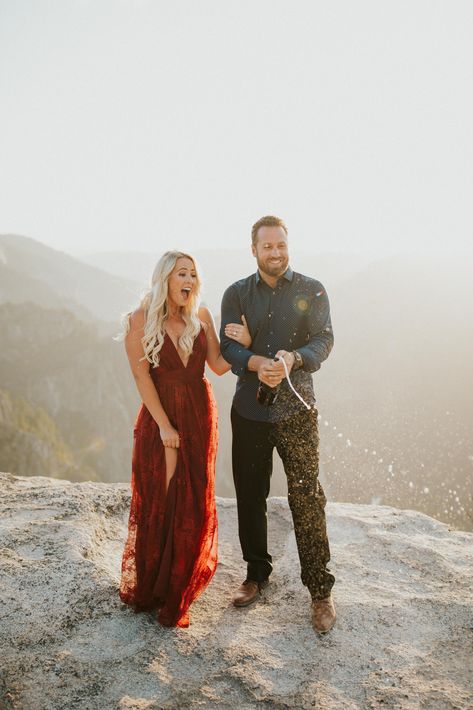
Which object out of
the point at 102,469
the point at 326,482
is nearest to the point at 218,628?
the point at 326,482

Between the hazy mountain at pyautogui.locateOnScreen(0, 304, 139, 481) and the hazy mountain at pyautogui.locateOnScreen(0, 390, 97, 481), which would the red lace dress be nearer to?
the hazy mountain at pyautogui.locateOnScreen(0, 390, 97, 481)

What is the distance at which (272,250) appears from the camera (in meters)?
3.25

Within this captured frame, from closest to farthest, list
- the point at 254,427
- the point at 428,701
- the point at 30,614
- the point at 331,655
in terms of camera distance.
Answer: the point at 428,701 → the point at 331,655 → the point at 30,614 → the point at 254,427

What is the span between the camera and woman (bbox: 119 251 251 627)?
3238mm

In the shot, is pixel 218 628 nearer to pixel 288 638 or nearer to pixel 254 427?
pixel 288 638

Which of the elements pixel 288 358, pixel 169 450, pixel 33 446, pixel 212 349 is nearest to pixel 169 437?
pixel 169 450

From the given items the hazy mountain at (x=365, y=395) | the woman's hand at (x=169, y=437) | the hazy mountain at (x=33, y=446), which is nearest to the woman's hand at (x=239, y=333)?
the woman's hand at (x=169, y=437)

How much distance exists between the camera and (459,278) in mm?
81875

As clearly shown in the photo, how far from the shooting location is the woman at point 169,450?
324cm

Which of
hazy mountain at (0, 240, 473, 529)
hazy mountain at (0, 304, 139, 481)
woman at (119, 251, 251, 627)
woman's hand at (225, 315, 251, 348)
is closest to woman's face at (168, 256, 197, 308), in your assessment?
woman at (119, 251, 251, 627)

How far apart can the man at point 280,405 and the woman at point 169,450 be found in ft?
0.70

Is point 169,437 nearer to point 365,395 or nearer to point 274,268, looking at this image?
point 274,268

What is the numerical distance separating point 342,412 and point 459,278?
37.7m

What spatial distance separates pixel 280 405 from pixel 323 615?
1545 millimetres
